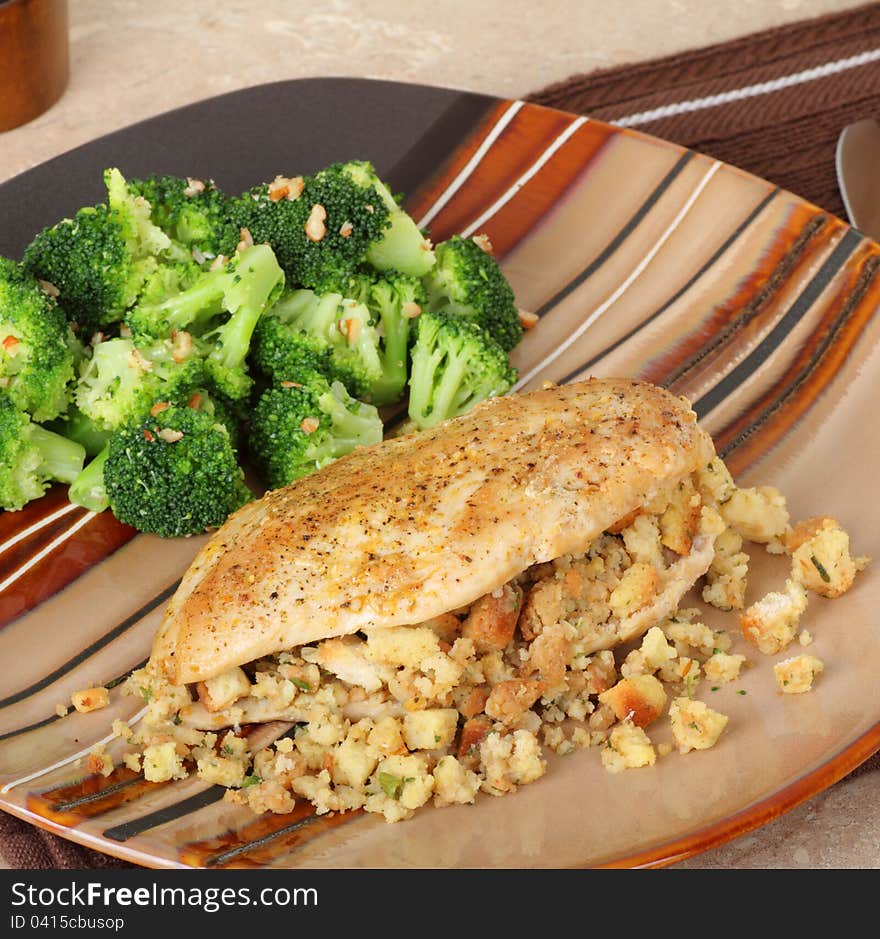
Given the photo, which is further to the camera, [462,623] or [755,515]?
[755,515]

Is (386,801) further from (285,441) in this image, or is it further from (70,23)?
(70,23)

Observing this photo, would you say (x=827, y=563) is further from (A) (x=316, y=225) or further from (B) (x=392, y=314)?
(A) (x=316, y=225)

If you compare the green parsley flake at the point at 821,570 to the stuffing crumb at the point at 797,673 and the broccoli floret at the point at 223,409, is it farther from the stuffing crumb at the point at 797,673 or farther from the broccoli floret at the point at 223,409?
the broccoli floret at the point at 223,409

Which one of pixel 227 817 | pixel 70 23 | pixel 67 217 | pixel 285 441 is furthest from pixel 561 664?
pixel 70 23

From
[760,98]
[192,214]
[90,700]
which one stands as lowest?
[760,98]

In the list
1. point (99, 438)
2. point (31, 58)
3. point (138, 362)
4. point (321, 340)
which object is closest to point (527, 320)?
point (321, 340)

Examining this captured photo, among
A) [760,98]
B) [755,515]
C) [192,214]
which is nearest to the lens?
[755,515]
